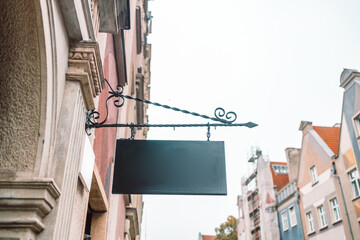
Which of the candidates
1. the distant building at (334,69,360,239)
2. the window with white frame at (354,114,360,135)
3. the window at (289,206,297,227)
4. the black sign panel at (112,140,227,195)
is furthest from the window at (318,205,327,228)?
the black sign panel at (112,140,227,195)

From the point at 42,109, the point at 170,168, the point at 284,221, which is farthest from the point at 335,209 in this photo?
Answer: the point at 42,109

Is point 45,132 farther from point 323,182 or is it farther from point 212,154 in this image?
point 323,182

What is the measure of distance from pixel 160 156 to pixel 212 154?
0.56 metres

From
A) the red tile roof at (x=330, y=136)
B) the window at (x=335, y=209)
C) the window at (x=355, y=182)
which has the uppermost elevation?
the red tile roof at (x=330, y=136)

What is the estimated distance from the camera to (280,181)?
34.5 meters

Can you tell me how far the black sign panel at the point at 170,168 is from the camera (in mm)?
3625

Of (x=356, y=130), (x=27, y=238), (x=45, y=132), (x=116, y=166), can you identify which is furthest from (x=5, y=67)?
(x=356, y=130)

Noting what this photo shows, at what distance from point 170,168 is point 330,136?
76.2 feet

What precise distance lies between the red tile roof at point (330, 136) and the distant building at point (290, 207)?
3654 millimetres

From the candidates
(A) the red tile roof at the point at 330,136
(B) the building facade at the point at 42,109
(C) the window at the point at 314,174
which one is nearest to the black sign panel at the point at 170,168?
(B) the building facade at the point at 42,109

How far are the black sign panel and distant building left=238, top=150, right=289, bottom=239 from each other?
26280 mm

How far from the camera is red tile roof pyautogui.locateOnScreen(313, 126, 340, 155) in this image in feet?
75.5

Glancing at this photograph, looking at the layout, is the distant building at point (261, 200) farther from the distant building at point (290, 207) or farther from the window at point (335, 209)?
the window at point (335, 209)

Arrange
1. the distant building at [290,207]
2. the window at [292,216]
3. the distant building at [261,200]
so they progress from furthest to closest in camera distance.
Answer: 1. the distant building at [261,200]
2. the window at [292,216]
3. the distant building at [290,207]
